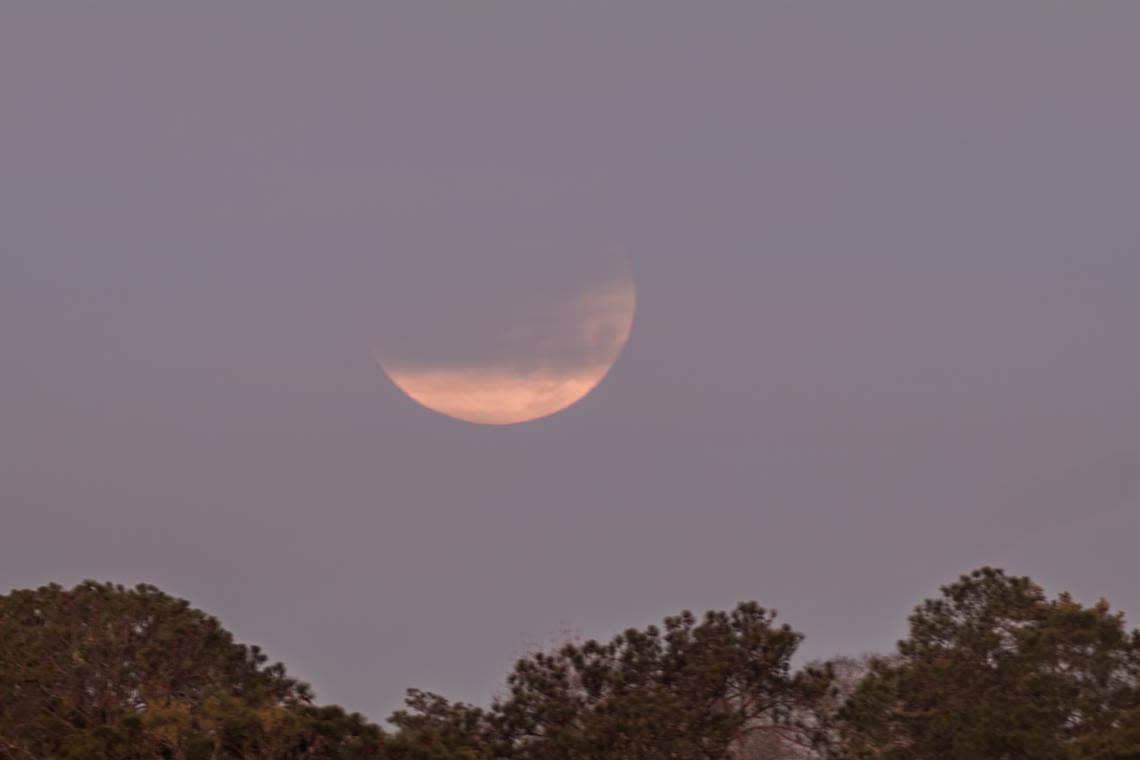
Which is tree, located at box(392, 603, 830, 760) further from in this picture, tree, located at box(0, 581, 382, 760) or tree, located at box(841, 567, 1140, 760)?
tree, located at box(0, 581, 382, 760)

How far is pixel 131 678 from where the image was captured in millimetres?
25453

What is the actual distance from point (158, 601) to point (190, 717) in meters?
6.91

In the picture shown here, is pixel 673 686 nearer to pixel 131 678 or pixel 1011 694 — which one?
pixel 1011 694

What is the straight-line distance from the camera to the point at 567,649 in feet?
87.6

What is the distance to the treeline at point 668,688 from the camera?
24.7 meters

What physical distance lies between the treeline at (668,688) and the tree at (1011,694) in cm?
3

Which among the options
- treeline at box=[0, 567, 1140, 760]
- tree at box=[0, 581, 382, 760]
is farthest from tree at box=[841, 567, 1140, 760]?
tree at box=[0, 581, 382, 760]

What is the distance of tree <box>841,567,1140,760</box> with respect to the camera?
24766mm

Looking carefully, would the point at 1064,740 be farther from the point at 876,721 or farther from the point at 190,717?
the point at 190,717

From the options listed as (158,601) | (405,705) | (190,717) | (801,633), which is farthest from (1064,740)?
(158,601)

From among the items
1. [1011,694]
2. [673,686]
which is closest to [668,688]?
[673,686]

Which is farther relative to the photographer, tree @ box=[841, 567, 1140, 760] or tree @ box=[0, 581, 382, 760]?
tree @ box=[841, 567, 1140, 760]

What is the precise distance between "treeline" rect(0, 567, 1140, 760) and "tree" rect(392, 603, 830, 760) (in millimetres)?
29

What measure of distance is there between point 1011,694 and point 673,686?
20.8 ft
